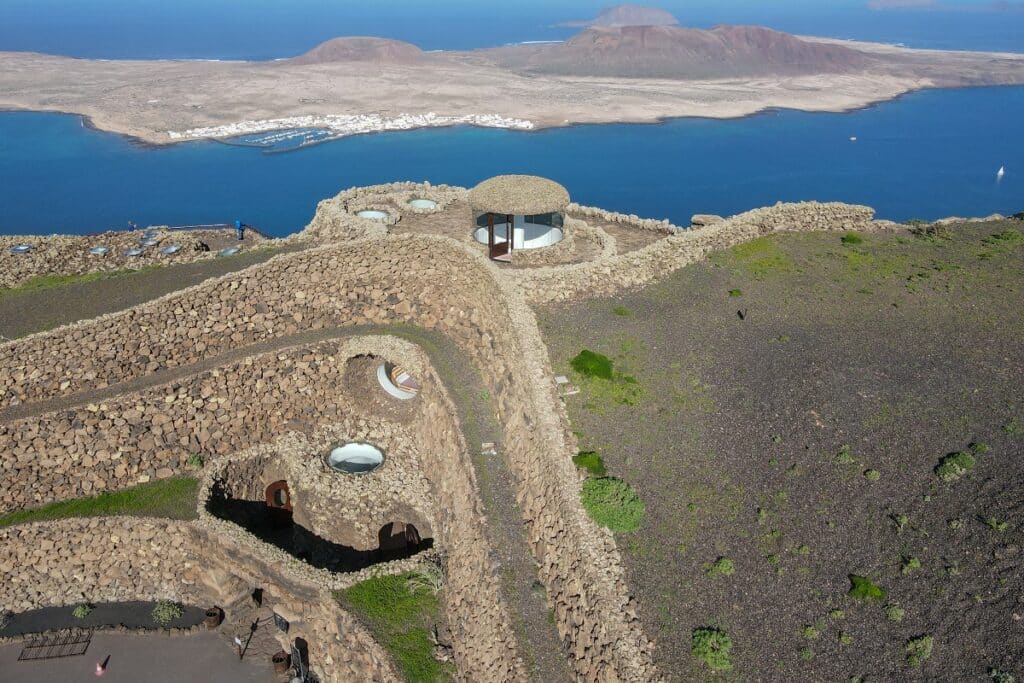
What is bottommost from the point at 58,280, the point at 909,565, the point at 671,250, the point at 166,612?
the point at 166,612

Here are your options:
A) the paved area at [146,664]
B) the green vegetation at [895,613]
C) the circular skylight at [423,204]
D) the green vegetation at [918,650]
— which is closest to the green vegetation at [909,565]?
the green vegetation at [895,613]

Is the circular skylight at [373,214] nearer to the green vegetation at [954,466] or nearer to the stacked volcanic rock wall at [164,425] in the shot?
the stacked volcanic rock wall at [164,425]

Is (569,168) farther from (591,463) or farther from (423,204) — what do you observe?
(591,463)

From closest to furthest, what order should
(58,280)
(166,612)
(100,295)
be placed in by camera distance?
1. (166,612)
2. (100,295)
3. (58,280)

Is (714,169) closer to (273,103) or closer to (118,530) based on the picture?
(273,103)

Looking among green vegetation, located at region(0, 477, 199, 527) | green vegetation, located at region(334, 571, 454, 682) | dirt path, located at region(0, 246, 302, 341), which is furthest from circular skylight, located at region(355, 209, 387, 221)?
green vegetation, located at region(334, 571, 454, 682)

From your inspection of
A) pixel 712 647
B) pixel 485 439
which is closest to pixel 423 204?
pixel 485 439

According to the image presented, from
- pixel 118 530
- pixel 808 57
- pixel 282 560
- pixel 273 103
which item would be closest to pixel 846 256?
pixel 282 560
